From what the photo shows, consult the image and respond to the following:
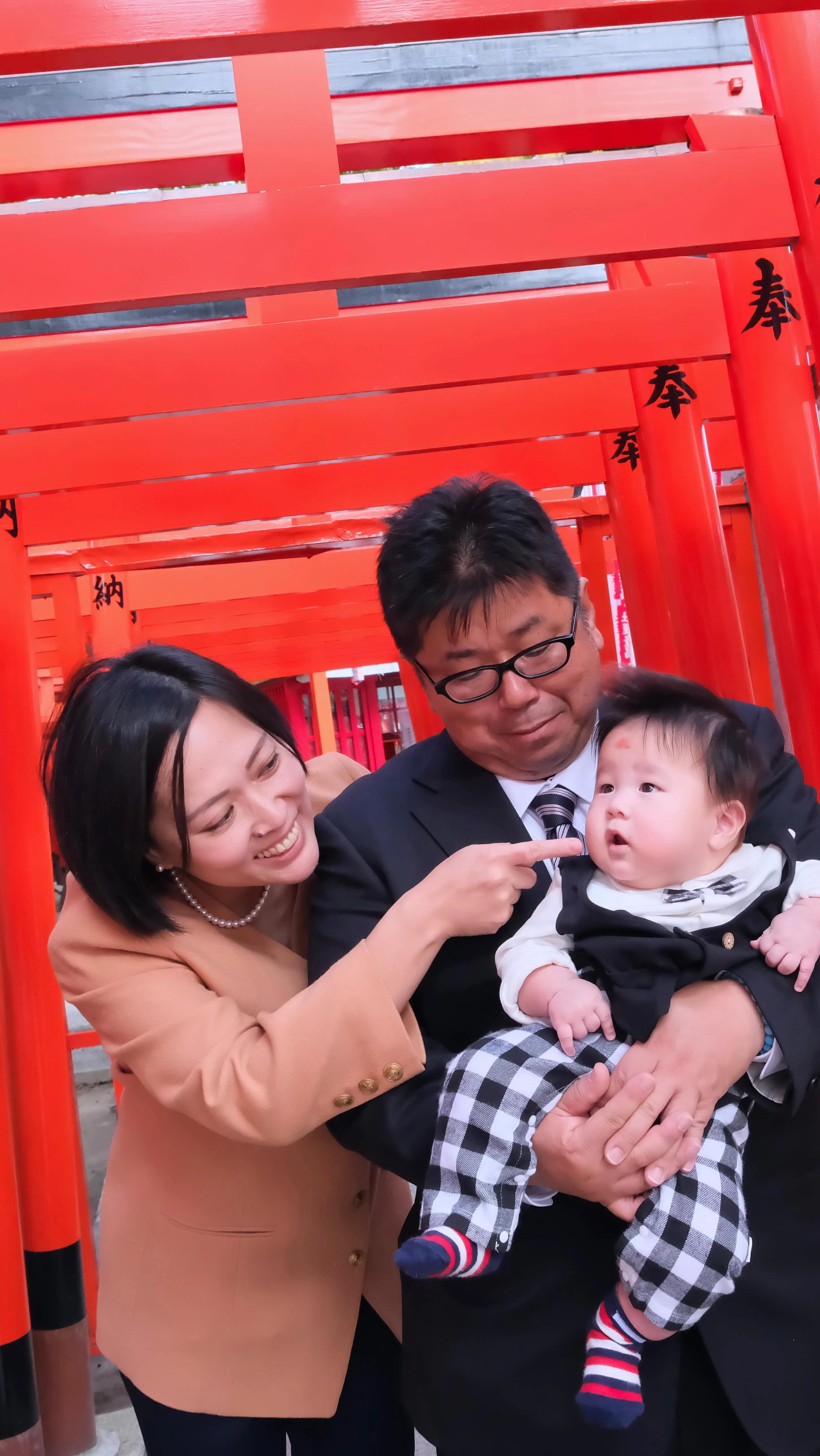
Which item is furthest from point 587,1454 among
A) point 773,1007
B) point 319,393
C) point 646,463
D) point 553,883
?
point 646,463

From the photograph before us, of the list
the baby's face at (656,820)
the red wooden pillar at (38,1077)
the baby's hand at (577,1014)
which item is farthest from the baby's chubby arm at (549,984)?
the red wooden pillar at (38,1077)

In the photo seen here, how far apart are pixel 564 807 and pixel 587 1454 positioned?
1001 mm

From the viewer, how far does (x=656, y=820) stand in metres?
1.66

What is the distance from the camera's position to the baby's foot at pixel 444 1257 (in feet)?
4.58

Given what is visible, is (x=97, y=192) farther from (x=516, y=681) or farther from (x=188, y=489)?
(x=516, y=681)

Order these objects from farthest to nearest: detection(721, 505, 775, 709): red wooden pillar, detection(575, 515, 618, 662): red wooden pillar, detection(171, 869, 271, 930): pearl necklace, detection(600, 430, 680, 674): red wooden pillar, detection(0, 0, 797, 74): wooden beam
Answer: detection(721, 505, 775, 709): red wooden pillar → detection(575, 515, 618, 662): red wooden pillar → detection(600, 430, 680, 674): red wooden pillar → detection(171, 869, 271, 930): pearl necklace → detection(0, 0, 797, 74): wooden beam

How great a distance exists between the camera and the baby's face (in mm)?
1660

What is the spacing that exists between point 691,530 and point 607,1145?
252 cm

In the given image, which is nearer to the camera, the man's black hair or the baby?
the baby

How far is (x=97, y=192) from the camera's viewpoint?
269 centimetres

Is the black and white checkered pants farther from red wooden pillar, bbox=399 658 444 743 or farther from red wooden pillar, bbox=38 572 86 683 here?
red wooden pillar, bbox=399 658 444 743

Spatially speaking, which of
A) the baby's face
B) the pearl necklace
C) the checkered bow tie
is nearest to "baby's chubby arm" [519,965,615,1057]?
the baby's face

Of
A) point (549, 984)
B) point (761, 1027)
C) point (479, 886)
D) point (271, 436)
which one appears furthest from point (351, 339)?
point (761, 1027)

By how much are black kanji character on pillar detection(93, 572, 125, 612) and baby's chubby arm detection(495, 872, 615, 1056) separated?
3800 mm
